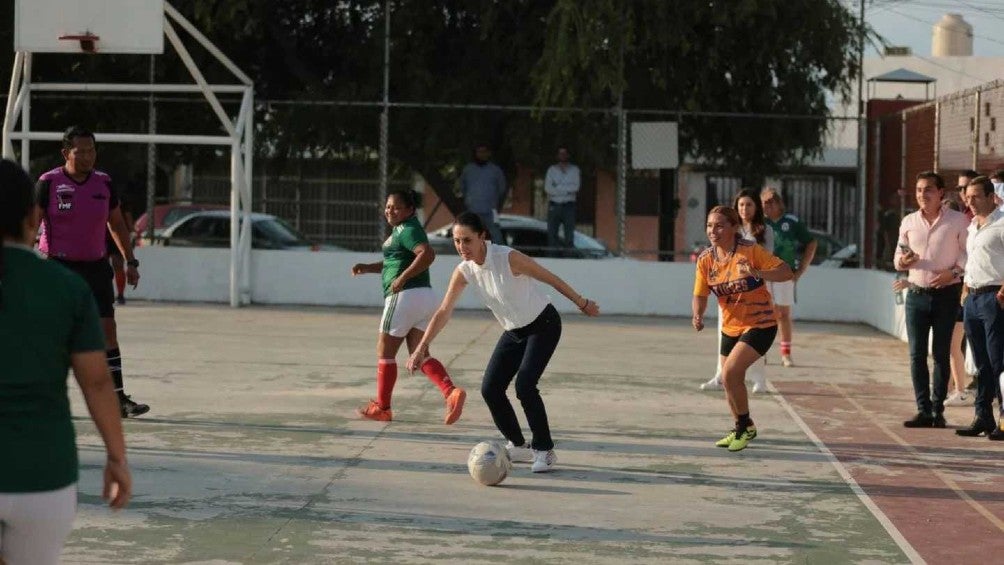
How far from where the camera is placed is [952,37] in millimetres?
58281

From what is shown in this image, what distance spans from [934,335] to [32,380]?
856 cm

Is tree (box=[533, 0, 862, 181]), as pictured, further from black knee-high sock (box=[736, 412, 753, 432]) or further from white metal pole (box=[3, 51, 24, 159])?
black knee-high sock (box=[736, 412, 753, 432])

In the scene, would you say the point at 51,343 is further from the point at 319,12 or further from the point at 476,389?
the point at 319,12

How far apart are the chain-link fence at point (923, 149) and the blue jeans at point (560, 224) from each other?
4092 mm

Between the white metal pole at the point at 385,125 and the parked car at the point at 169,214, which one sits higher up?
the white metal pole at the point at 385,125

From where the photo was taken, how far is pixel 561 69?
21766mm

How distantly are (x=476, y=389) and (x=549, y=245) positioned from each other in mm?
9564

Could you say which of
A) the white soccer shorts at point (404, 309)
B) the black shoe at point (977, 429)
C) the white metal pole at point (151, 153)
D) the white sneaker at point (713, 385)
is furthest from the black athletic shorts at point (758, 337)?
the white metal pole at point (151, 153)

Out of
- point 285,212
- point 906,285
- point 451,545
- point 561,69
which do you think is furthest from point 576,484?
point 285,212

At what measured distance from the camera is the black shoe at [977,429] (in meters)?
11.2

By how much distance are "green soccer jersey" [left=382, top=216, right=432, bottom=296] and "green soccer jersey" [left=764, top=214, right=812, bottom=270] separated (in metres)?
4.47

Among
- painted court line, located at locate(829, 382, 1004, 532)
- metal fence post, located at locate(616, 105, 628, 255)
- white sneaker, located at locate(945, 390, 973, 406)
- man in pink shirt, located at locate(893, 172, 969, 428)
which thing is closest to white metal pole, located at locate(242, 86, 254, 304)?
metal fence post, located at locate(616, 105, 628, 255)

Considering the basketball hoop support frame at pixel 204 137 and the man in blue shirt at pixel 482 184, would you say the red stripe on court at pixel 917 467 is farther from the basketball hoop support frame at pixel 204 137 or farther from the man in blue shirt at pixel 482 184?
the basketball hoop support frame at pixel 204 137

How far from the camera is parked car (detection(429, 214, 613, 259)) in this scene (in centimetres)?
2294
